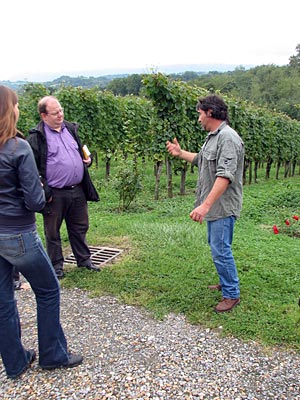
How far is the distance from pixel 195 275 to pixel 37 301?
6.99ft

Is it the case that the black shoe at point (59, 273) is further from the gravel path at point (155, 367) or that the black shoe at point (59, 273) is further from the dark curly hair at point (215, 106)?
the dark curly hair at point (215, 106)

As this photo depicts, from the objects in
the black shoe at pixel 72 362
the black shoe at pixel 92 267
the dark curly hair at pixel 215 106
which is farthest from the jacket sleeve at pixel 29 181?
the black shoe at pixel 92 267

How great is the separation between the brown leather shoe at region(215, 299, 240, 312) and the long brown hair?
2.40m

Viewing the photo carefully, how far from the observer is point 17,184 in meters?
2.53

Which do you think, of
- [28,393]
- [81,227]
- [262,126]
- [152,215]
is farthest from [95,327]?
[262,126]

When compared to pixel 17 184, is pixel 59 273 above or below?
below

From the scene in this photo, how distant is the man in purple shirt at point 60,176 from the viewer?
13.3 ft

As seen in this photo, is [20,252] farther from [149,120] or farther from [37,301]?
[149,120]

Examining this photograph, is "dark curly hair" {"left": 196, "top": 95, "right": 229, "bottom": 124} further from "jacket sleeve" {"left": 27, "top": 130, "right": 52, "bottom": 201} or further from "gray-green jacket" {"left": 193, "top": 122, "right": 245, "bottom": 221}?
"jacket sleeve" {"left": 27, "top": 130, "right": 52, "bottom": 201}

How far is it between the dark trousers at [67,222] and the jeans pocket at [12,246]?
1722 millimetres

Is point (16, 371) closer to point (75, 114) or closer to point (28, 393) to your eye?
point (28, 393)

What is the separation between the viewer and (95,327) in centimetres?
349

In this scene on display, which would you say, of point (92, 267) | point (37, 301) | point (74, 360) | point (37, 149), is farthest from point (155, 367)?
point (37, 149)

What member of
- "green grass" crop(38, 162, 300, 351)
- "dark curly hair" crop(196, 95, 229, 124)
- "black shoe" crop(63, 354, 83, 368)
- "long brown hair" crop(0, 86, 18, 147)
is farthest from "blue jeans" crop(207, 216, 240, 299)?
"long brown hair" crop(0, 86, 18, 147)
